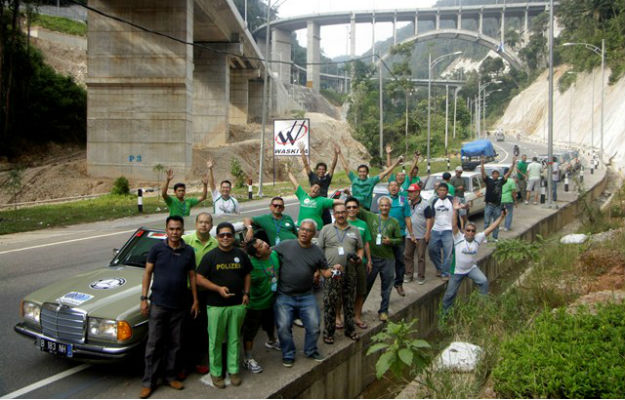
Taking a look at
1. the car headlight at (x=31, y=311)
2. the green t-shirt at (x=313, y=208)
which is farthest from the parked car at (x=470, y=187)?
the car headlight at (x=31, y=311)

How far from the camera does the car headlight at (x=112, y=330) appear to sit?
5.16 meters

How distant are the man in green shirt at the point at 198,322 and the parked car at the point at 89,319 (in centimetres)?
54

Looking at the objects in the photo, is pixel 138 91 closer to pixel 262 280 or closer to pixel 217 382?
pixel 262 280

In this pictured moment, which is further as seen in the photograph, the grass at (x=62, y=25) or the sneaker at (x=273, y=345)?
the grass at (x=62, y=25)

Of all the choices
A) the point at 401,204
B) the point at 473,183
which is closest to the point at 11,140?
the point at 473,183

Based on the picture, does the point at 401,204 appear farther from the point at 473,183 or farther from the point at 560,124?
the point at 560,124

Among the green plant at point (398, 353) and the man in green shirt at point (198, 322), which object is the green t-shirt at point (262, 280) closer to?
the man in green shirt at point (198, 322)

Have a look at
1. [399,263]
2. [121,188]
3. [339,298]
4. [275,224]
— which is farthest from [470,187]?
[121,188]

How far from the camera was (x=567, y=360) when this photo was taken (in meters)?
4.81

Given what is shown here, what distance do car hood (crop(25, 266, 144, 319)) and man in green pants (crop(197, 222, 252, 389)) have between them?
78 centimetres

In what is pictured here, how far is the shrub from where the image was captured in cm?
448

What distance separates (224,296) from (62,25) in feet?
205

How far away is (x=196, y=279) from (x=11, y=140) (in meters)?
38.3

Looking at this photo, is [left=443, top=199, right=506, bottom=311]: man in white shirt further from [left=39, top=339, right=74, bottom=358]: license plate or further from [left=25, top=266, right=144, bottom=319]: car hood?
[left=39, top=339, right=74, bottom=358]: license plate
